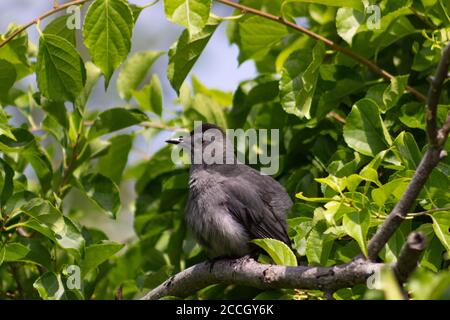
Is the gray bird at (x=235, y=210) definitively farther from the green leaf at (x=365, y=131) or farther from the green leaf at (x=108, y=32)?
the green leaf at (x=108, y=32)

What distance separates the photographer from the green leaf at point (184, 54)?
3557mm

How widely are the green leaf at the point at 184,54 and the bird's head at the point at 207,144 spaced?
1237mm

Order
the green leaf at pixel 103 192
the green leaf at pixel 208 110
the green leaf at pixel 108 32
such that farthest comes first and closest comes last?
the green leaf at pixel 208 110 → the green leaf at pixel 103 192 → the green leaf at pixel 108 32

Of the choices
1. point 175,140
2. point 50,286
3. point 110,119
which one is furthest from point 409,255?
point 175,140

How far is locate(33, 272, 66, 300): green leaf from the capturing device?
11.8 ft

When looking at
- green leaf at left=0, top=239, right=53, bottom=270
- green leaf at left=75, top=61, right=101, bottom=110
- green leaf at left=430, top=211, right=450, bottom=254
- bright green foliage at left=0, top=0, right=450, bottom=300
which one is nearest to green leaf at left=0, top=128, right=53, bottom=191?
bright green foliage at left=0, top=0, right=450, bottom=300

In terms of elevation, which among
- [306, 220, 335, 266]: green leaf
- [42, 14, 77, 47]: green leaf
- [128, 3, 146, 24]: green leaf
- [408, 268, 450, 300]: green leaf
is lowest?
[306, 220, 335, 266]: green leaf

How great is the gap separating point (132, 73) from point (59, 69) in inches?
52.6

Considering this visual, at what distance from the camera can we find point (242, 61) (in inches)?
181

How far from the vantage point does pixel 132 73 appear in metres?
4.89

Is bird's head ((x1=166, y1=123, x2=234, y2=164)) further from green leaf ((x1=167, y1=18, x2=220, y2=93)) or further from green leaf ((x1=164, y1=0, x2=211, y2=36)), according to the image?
green leaf ((x1=164, y1=0, x2=211, y2=36))

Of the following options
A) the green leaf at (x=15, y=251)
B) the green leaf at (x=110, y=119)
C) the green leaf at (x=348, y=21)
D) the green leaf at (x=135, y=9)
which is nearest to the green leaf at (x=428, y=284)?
the green leaf at (x=348, y=21)

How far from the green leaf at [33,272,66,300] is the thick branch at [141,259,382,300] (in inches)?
18.9

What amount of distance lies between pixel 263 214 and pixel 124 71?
1458mm
